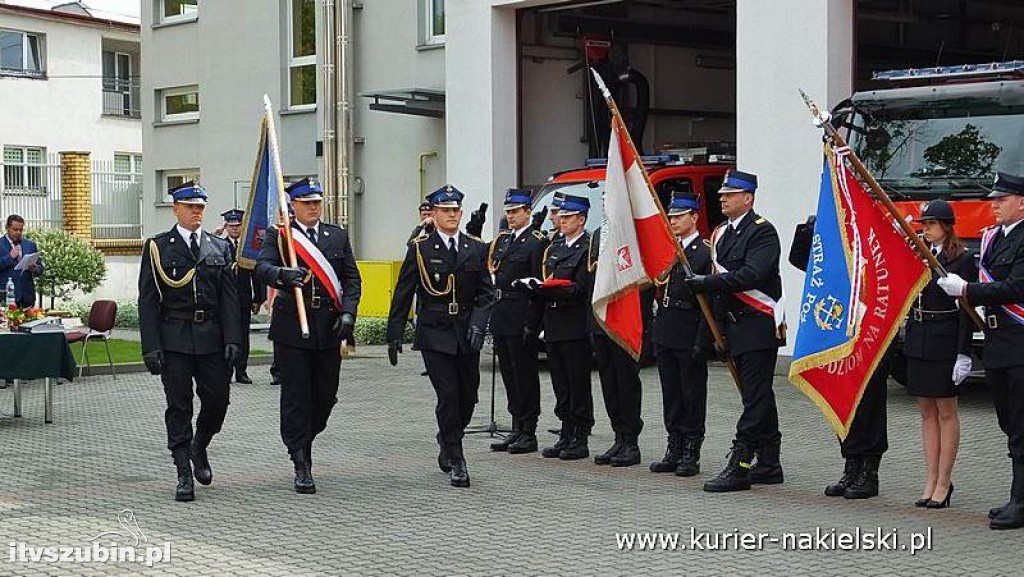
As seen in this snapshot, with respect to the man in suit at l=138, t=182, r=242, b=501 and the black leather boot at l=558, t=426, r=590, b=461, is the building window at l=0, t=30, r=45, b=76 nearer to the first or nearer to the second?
the black leather boot at l=558, t=426, r=590, b=461

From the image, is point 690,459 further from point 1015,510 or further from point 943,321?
point 1015,510

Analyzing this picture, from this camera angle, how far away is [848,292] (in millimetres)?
9625

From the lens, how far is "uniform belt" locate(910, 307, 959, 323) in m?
9.27

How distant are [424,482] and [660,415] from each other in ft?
14.1

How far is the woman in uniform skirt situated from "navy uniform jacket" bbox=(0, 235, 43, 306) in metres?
13.6

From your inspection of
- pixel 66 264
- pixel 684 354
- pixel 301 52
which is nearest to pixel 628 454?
pixel 684 354

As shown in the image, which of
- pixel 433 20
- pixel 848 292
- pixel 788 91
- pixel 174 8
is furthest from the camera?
pixel 174 8

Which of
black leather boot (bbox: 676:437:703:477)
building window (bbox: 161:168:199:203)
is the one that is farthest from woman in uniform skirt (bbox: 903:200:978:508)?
building window (bbox: 161:168:199:203)

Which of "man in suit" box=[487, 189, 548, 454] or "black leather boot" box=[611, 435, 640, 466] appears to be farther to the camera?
"man in suit" box=[487, 189, 548, 454]

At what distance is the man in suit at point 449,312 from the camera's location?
34.3 ft

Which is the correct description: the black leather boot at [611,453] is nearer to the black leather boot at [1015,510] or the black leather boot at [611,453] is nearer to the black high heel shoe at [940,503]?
the black high heel shoe at [940,503]

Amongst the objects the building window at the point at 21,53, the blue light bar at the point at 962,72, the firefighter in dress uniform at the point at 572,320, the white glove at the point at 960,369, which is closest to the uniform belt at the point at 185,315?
the firefighter in dress uniform at the point at 572,320

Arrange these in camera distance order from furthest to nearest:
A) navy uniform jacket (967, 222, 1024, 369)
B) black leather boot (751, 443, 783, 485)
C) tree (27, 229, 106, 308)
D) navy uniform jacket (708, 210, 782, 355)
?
tree (27, 229, 106, 308)
black leather boot (751, 443, 783, 485)
navy uniform jacket (708, 210, 782, 355)
navy uniform jacket (967, 222, 1024, 369)

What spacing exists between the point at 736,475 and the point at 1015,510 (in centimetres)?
198
